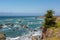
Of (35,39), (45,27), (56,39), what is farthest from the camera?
(35,39)

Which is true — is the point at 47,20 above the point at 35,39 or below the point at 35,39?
A: above

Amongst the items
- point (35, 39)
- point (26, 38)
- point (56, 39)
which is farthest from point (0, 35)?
point (26, 38)

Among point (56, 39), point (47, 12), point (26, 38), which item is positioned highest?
point (47, 12)

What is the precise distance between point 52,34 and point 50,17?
925 centimetres

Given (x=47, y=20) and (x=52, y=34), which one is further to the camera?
(x=47, y=20)

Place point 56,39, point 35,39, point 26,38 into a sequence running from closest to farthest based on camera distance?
1. point 56,39
2. point 35,39
3. point 26,38

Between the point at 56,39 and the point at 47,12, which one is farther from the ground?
the point at 47,12

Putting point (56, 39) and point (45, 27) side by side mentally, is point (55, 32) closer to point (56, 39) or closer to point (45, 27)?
point (56, 39)

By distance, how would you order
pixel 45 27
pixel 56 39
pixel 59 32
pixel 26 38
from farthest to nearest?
pixel 26 38, pixel 45 27, pixel 59 32, pixel 56 39

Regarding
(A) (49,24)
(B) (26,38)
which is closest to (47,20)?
(A) (49,24)

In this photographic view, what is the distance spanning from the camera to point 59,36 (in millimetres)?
34219

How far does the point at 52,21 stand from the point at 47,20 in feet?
4.19

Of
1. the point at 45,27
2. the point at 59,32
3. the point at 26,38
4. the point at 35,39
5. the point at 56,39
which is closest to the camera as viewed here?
the point at 56,39

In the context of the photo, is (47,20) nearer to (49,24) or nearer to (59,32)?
(49,24)
